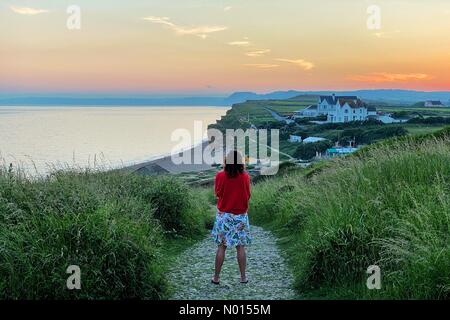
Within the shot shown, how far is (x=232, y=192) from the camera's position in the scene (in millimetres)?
7441

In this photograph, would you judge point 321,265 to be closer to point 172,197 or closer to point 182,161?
point 172,197

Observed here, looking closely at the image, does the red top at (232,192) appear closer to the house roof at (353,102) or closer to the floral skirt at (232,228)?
the floral skirt at (232,228)

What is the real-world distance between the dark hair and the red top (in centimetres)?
6

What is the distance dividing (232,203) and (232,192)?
17 centimetres

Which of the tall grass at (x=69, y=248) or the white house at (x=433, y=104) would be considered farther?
the white house at (x=433, y=104)

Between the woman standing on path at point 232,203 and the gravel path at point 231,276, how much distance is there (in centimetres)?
50

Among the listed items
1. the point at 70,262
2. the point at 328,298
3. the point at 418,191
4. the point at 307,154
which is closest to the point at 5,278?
Answer: the point at 70,262

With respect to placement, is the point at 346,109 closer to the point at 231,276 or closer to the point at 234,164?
the point at 231,276

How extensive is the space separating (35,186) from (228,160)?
12.8 feet

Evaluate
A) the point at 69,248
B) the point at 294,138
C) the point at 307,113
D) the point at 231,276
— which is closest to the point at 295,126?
the point at 294,138

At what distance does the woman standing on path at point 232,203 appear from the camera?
743 centimetres

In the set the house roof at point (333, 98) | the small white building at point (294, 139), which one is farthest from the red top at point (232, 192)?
the small white building at point (294, 139)

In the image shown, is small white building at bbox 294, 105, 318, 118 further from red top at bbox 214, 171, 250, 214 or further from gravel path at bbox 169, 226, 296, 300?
red top at bbox 214, 171, 250, 214

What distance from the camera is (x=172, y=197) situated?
41.3 feet
